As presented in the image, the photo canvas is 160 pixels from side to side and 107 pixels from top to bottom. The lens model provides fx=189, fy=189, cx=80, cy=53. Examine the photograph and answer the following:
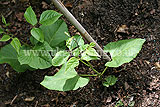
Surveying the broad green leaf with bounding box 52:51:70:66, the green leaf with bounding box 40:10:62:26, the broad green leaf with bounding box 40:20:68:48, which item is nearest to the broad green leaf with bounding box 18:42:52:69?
the broad green leaf with bounding box 40:20:68:48

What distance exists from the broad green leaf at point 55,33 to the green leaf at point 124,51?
→ 0.54 metres

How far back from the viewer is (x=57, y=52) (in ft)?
4.63

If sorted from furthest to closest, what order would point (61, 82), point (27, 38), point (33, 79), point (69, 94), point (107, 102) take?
point (27, 38)
point (33, 79)
point (69, 94)
point (107, 102)
point (61, 82)

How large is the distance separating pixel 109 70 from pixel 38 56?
758 mm

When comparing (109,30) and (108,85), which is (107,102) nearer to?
(108,85)

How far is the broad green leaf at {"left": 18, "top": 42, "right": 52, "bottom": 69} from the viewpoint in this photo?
5.99 feet

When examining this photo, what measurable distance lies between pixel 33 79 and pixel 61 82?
61 centimetres

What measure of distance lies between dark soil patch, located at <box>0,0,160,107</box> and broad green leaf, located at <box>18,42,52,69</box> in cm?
35

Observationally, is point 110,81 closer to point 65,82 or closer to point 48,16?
point 65,82

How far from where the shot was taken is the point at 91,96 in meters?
1.98

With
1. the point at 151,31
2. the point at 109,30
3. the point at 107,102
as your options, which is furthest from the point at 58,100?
the point at 151,31

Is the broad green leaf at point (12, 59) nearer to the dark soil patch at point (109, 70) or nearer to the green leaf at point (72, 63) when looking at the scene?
the dark soil patch at point (109, 70)

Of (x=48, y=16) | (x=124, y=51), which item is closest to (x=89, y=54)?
(x=124, y=51)

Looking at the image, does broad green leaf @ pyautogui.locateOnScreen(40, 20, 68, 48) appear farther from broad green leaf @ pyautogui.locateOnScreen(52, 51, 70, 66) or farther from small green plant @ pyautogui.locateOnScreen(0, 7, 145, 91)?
broad green leaf @ pyautogui.locateOnScreen(52, 51, 70, 66)
